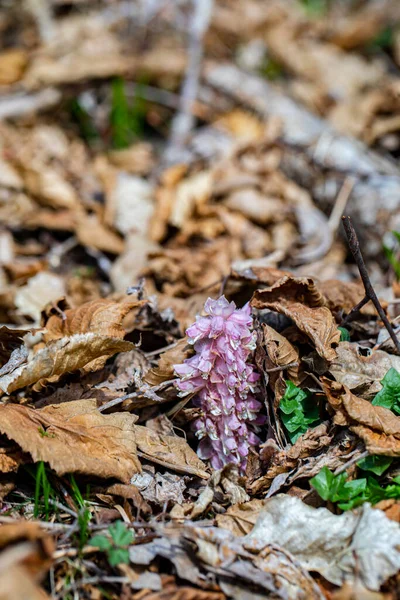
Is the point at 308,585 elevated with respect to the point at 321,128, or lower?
lower

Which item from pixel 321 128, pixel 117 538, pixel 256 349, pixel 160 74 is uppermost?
pixel 160 74

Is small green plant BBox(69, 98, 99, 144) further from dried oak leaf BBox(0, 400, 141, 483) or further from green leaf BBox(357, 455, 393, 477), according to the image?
green leaf BBox(357, 455, 393, 477)

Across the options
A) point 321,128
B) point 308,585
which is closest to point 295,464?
point 308,585

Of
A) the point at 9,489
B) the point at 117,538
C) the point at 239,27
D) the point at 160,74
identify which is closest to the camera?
the point at 117,538

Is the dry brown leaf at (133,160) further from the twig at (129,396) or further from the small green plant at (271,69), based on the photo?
the twig at (129,396)

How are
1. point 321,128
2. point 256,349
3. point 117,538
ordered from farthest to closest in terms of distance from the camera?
point 321,128 < point 256,349 < point 117,538

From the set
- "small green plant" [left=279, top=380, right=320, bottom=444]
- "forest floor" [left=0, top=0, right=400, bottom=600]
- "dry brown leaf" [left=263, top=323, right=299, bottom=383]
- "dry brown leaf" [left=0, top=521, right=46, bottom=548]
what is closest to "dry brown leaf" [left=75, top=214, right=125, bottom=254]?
"forest floor" [left=0, top=0, right=400, bottom=600]

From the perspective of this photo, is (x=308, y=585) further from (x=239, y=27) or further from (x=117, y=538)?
(x=239, y=27)
